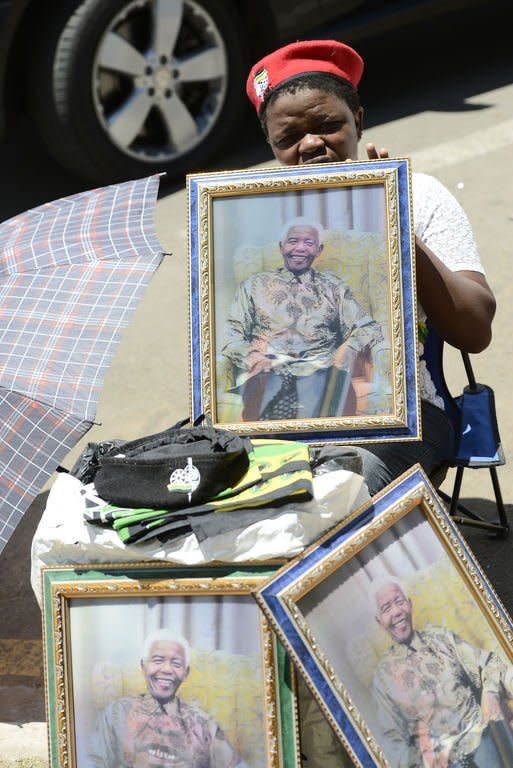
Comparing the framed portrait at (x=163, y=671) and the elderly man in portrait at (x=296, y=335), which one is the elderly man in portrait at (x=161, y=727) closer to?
the framed portrait at (x=163, y=671)

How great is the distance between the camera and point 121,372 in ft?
16.3

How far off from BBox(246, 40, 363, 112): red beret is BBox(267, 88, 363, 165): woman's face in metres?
0.07

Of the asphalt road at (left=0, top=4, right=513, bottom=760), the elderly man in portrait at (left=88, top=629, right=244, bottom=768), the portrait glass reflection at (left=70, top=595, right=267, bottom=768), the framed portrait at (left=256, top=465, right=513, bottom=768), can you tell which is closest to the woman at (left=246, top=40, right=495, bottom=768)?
the framed portrait at (left=256, top=465, right=513, bottom=768)

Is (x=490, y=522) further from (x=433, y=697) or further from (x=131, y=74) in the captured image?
(x=131, y=74)

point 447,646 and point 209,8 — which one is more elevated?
point 209,8

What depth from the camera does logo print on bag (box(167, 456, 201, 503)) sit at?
2.46 meters

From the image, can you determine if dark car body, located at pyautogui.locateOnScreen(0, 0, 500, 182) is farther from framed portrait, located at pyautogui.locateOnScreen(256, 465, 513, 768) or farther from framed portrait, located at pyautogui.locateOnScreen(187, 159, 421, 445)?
framed portrait, located at pyautogui.locateOnScreen(256, 465, 513, 768)

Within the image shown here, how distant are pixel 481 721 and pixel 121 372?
2.79m

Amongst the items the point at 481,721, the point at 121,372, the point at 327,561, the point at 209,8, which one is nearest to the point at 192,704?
the point at 327,561

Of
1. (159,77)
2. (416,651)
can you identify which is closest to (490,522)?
(416,651)

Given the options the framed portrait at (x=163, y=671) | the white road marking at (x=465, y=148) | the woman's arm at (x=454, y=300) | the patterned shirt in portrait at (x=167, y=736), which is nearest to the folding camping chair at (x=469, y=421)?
the woman's arm at (x=454, y=300)

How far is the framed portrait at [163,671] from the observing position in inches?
98.3

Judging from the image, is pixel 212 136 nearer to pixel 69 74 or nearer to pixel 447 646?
pixel 69 74

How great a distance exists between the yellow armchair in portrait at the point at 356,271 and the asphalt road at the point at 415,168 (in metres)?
1.04
